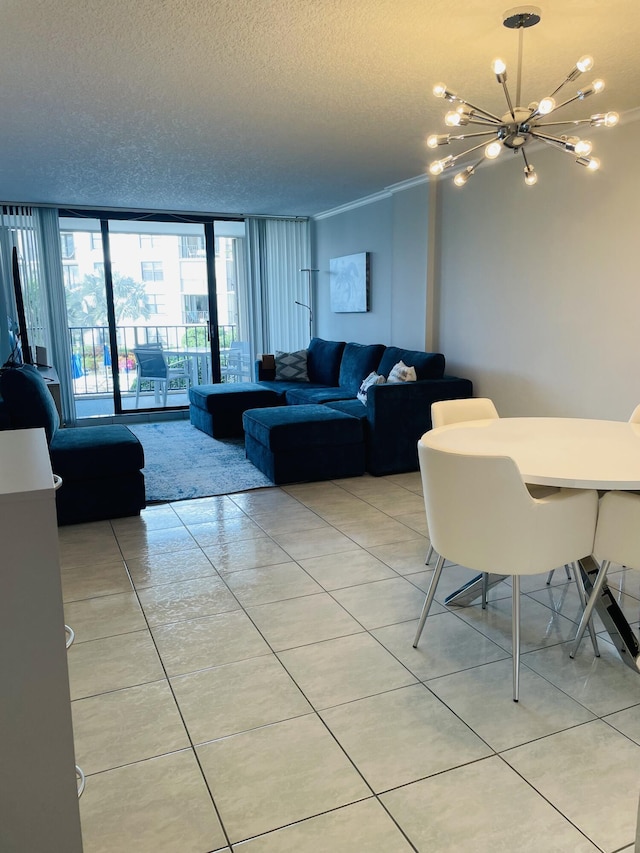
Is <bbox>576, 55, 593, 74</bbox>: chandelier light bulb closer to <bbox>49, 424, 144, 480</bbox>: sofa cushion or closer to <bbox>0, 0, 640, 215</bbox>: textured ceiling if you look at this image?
<bbox>0, 0, 640, 215</bbox>: textured ceiling

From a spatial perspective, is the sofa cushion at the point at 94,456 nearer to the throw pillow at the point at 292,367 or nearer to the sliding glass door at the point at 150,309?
the throw pillow at the point at 292,367

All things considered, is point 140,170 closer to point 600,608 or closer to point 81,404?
point 81,404

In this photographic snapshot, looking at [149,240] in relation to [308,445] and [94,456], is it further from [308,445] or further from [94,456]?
[94,456]

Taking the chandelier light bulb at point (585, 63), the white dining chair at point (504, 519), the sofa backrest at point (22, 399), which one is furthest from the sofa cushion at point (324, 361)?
the chandelier light bulb at point (585, 63)

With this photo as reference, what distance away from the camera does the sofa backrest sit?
360 cm

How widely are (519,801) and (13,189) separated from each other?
6.15 m

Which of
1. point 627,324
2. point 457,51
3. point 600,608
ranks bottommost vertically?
point 600,608

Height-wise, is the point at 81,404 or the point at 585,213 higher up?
the point at 585,213

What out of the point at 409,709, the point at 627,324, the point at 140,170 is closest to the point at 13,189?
the point at 140,170

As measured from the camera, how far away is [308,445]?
15.0 ft

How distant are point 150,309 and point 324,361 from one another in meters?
2.51

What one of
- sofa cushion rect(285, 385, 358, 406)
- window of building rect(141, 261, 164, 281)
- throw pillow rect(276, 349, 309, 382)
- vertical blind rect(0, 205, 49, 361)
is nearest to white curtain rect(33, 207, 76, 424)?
vertical blind rect(0, 205, 49, 361)

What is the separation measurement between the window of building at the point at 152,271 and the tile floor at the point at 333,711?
492 centimetres

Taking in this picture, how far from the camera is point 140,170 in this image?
493cm
